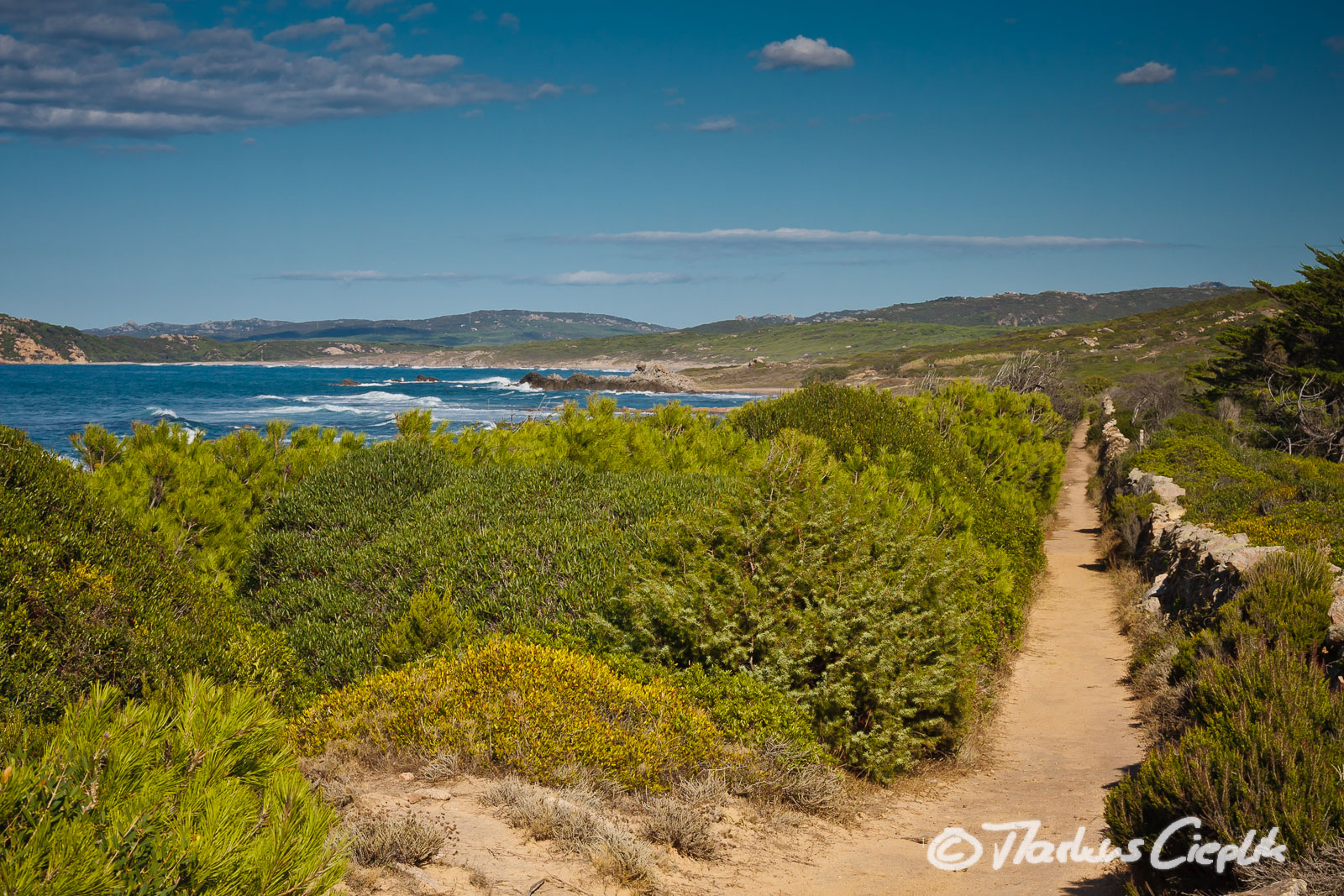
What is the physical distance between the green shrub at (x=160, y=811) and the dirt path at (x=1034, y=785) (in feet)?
9.23

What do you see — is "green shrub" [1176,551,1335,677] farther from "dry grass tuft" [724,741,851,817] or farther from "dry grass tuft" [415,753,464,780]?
"dry grass tuft" [415,753,464,780]

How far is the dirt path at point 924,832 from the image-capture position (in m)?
4.07

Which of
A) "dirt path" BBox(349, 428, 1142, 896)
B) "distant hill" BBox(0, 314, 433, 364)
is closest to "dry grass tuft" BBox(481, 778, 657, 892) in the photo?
"dirt path" BBox(349, 428, 1142, 896)

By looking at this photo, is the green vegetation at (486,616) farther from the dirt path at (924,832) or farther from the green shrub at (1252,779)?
the green shrub at (1252,779)

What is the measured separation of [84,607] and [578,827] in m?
2.44

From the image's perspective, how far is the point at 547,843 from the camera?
14.0ft

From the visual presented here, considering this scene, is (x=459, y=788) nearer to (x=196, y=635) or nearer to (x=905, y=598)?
(x=196, y=635)

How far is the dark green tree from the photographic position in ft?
66.2

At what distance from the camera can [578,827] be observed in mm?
4348

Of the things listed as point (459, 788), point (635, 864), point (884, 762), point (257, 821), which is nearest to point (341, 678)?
point (459, 788)

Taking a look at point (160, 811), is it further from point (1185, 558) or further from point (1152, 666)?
point (1185, 558)

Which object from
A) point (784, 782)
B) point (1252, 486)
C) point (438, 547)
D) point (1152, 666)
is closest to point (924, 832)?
point (784, 782)

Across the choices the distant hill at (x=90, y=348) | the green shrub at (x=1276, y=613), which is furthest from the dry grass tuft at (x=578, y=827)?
the distant hill at (x=90, y=348)

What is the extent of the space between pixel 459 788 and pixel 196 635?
5.14 feet
